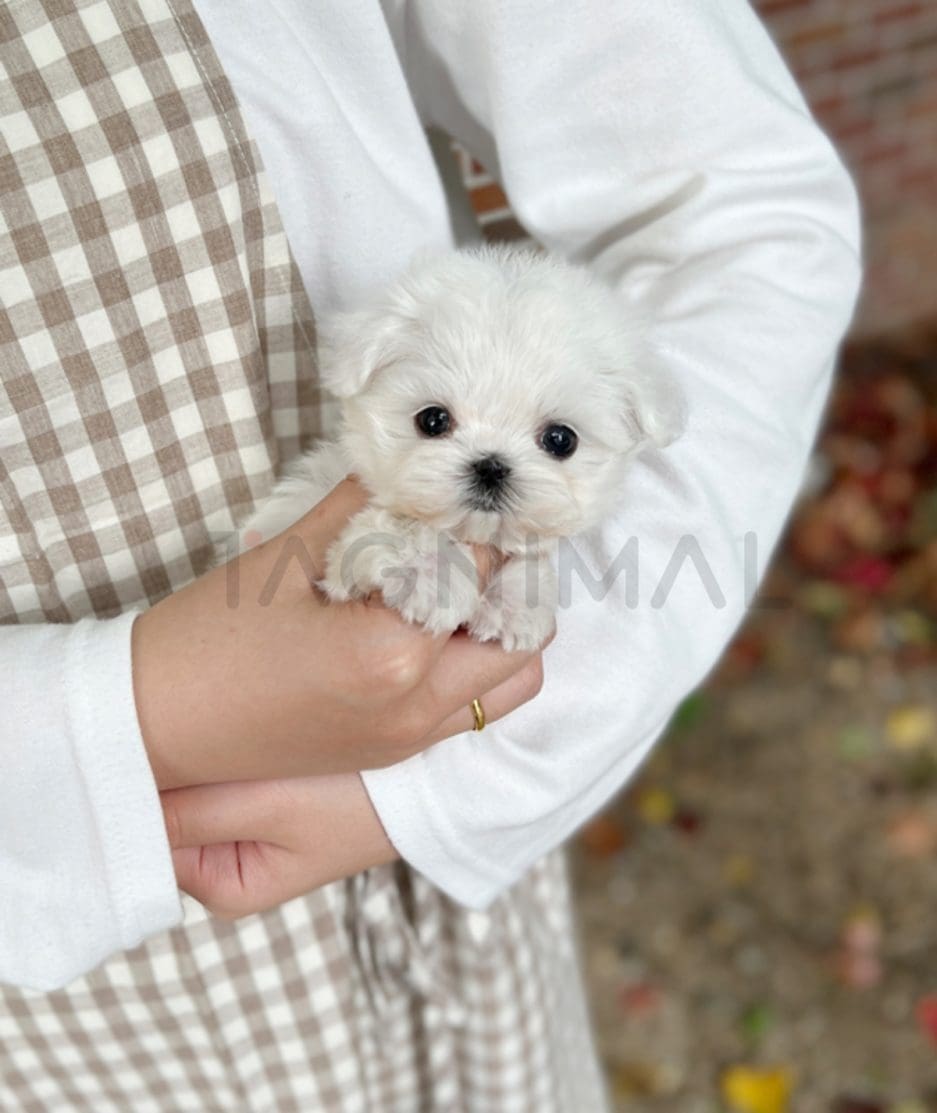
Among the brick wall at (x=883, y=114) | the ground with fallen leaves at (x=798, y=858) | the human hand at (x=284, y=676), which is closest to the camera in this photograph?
the human hand at (x=284, y=676)

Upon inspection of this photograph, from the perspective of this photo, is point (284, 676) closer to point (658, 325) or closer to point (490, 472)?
point (490, 472)

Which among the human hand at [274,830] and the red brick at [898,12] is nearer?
the human hand at [274,830]

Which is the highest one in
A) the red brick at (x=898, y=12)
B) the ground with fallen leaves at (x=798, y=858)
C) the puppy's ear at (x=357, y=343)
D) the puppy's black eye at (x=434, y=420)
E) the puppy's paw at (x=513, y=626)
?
the puppy's ear at (x=357, y=343)

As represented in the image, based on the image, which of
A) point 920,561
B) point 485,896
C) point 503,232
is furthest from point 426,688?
point 920,561

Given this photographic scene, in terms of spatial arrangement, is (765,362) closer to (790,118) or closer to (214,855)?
(790,118)

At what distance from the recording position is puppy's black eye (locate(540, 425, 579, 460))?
2.51 feet

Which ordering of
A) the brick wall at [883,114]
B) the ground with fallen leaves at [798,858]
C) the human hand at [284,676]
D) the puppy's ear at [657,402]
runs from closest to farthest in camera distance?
1. the human hand at [284,676]
2. the puppy's ear at [657,402]
3. the ground with fallen leaves at [798,858]
4. the brick wall at [883,114]

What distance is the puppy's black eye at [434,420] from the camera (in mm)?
761

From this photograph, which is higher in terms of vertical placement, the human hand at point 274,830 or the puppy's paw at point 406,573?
the puppy's paw at point 406,573

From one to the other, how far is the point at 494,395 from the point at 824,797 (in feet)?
4.13

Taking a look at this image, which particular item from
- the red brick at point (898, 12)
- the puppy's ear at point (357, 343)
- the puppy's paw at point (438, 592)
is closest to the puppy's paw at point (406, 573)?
the puppy's paw at point (438, 592)

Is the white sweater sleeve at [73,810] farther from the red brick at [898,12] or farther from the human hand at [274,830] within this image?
the red brick at [898,12]

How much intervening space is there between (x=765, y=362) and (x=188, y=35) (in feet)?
1.33

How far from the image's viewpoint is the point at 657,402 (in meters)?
0.73
